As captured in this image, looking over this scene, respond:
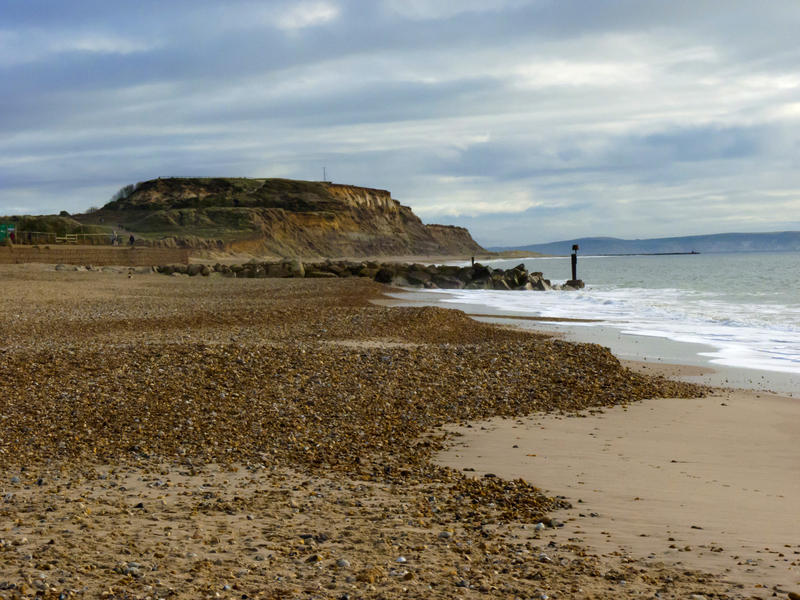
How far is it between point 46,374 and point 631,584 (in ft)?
24.0

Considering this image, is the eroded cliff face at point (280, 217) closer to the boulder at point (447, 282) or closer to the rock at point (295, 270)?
the rock at point (295, 270)

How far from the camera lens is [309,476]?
234 inches

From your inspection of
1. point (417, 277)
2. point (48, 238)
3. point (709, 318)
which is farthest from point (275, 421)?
point (48, 238)

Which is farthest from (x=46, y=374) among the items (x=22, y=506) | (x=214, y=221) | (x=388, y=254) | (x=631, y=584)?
(x=388, y=254)

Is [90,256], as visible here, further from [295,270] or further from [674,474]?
[674,474]

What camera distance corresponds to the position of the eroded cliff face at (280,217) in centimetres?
9388

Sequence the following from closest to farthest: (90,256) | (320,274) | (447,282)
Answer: (447,282) < (320,274) < (90,256)

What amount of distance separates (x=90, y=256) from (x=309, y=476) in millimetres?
44910

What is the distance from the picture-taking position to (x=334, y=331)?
14812 millimetres

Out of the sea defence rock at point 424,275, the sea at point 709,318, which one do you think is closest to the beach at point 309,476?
the sea at point 709,318

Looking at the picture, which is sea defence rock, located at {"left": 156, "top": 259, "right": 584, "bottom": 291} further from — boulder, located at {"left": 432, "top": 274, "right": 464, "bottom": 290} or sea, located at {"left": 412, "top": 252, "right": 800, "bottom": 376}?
sea, located at {"left": 412, "top": 252, "right": 800, "bottom": 376}

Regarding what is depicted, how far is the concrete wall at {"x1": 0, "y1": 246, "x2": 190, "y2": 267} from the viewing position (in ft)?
139

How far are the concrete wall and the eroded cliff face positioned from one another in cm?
2592

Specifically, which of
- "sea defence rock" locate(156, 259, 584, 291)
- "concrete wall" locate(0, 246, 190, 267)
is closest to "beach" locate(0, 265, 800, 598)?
"sea defence rock" locate(156, 259, 584, 291)
